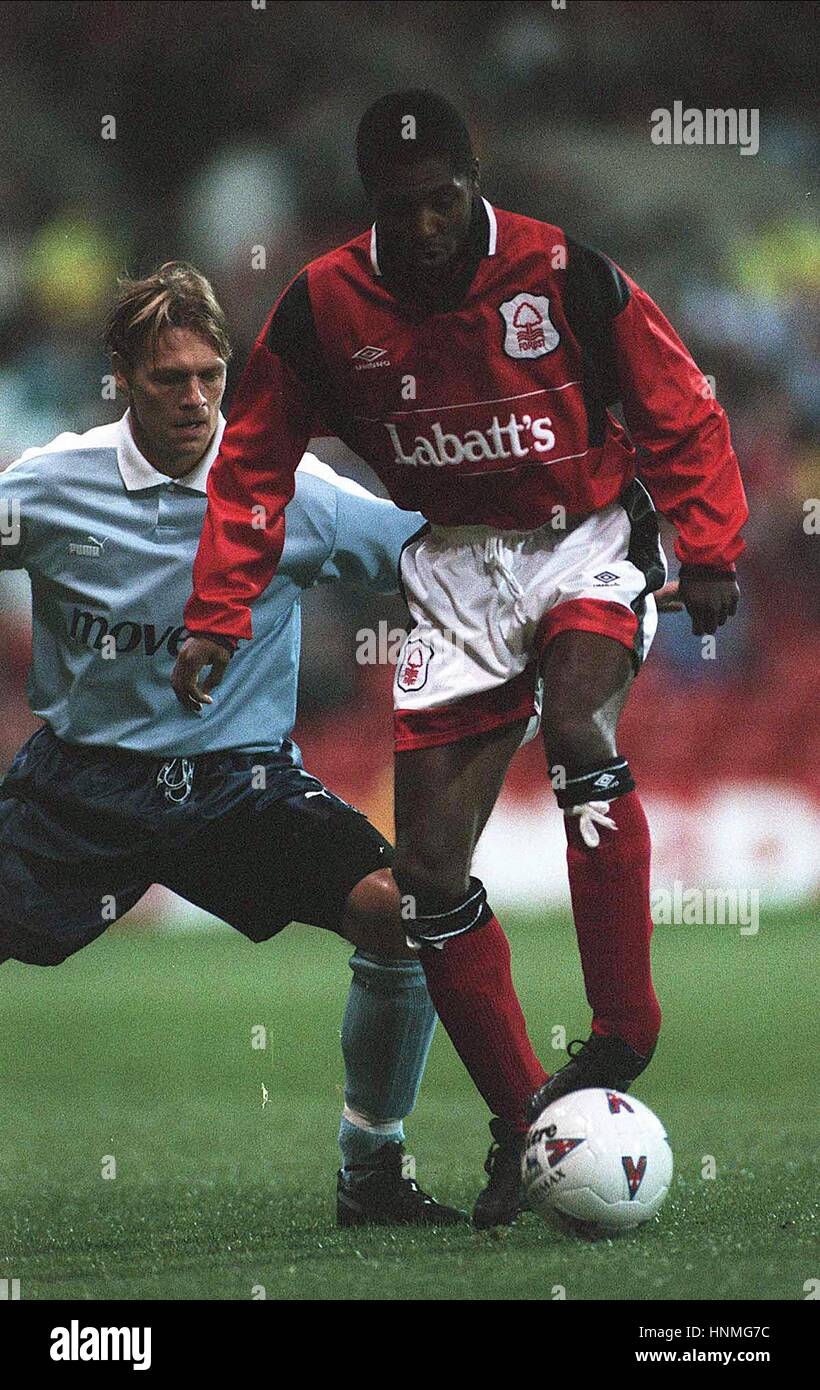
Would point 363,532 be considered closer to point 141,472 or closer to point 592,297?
point 141,472

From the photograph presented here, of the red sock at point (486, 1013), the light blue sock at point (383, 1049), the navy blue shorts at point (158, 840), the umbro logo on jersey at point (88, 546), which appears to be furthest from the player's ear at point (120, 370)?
the red sock at point (486, 1013)

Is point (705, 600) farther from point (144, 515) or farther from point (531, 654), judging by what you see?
point (144, 515)

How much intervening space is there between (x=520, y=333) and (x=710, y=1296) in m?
1.45

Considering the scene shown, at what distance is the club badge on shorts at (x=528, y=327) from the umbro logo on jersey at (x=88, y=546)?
102 centimetres

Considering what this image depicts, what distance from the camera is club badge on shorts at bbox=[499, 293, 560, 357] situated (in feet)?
9.52

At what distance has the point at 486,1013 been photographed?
9.75 feet

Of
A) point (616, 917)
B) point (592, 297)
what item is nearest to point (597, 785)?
point (616, 917)

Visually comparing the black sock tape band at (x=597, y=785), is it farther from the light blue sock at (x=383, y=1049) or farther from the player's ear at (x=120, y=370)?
the player's ear at (x=120, y=370)

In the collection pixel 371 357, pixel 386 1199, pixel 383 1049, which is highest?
pixel 371 357

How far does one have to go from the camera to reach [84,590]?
3559 mm

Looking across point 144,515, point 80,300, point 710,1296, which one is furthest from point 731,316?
point 710,1296

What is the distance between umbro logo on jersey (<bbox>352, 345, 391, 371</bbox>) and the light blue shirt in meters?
0.62

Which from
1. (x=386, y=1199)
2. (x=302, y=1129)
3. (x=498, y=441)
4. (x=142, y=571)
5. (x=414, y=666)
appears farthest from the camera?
(x=302, y=1129)

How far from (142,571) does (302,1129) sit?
1.62 metres
